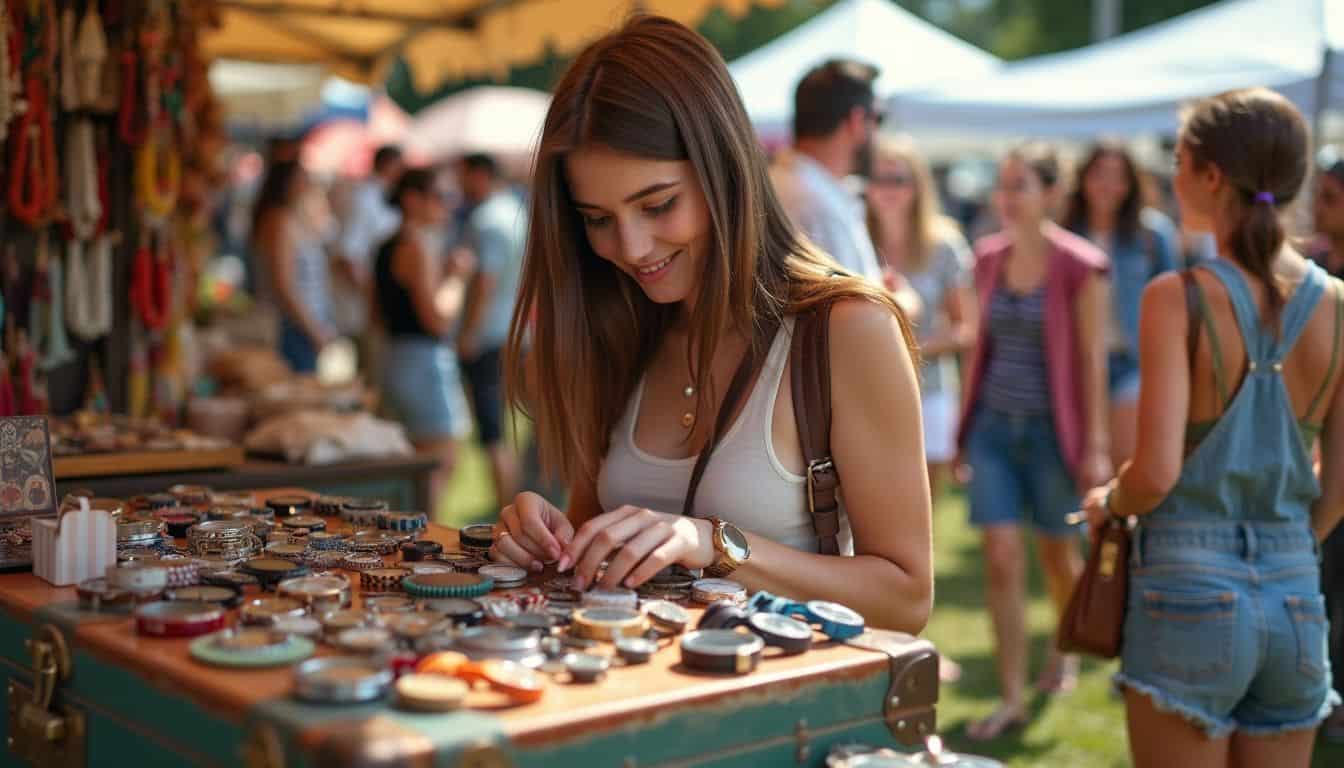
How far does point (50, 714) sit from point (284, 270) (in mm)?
6045

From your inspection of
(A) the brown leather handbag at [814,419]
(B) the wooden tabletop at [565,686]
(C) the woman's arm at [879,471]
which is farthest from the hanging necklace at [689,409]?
(B) the wooden tabletop at [565,686]

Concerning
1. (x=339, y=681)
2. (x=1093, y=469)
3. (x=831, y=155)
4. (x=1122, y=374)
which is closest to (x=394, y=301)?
(x=831, y=155)

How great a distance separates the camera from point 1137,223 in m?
5.73

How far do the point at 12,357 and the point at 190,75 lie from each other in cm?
99

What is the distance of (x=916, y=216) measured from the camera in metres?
5.63

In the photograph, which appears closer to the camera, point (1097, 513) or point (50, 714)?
point (50, 714)

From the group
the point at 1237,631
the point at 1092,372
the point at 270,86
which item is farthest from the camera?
the point at 270,86

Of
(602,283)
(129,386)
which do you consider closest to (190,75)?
(129,386)

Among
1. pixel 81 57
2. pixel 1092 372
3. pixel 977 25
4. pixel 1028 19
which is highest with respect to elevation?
pixel 977 25

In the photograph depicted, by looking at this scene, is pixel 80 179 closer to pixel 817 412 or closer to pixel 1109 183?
pixel 817 412

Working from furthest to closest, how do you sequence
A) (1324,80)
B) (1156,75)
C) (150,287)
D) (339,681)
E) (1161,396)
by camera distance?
(1156,75) → (1324,80) → (150,287) → (1161,396) → (339,681)

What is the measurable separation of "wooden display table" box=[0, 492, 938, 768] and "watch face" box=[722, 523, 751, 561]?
0.93 feet

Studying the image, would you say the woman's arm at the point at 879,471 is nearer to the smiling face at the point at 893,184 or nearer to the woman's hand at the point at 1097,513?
the woman's hand at the point at 1097,513

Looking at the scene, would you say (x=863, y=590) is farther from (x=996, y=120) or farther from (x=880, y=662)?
(x=996, y=120)
